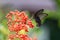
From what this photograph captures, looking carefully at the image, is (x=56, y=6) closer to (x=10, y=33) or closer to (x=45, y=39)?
(x=45, y=39)

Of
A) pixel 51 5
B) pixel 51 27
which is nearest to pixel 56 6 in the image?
pixel 51 5

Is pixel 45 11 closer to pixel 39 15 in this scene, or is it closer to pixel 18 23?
pixel 39 15

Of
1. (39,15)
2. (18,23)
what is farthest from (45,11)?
(18,23)
